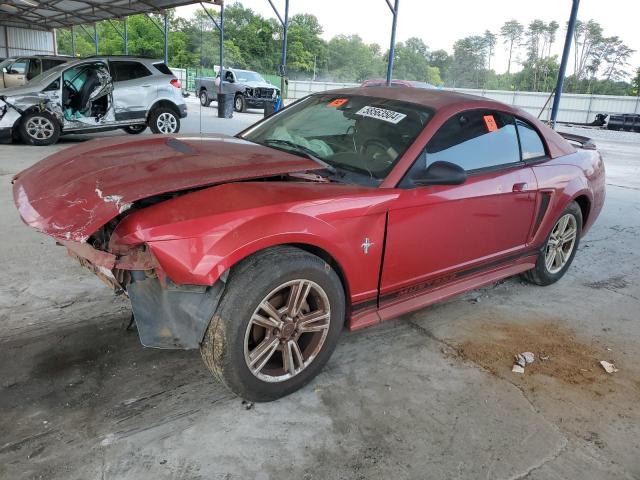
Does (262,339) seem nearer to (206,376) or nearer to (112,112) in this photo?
(206,376)

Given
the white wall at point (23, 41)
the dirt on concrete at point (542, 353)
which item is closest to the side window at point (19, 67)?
the dirt on concrete at point (542, 353)

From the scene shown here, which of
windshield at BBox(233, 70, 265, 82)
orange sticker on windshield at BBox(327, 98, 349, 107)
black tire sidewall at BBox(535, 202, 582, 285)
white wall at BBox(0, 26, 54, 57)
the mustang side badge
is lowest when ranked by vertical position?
black tire sidewall at BBox(535, 202, 582, 285)

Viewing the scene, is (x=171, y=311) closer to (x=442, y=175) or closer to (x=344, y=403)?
(x=344, y=403)

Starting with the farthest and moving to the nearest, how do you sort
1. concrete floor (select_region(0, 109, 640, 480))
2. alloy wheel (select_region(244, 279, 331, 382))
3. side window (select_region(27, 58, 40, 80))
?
side window (select_region(27, 58, 40, 80)) → alloy wheel (select_region(244, 279, 331, 382)) → concrete floor (select_region(0, 109, 640, 480))

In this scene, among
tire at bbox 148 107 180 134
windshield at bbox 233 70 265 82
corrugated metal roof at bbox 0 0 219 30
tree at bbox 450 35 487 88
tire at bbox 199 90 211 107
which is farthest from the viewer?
tree at bbox 450 35 487 88

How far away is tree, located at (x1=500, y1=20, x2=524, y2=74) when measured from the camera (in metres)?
60.8

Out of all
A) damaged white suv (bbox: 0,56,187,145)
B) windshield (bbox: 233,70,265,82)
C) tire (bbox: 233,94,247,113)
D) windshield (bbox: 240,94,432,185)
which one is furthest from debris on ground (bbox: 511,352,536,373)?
windshield (bbox: 233,70,265,82)

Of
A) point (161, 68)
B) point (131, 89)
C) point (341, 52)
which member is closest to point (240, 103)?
point (161, 68)

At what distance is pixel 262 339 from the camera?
8.11 ft

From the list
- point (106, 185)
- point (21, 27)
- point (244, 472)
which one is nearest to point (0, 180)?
point (106, 185)

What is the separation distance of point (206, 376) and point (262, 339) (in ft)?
1.48

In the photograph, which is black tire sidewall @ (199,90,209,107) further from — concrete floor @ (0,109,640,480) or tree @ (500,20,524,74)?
tree @ (500,20,524,74)

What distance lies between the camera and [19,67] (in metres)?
13.2

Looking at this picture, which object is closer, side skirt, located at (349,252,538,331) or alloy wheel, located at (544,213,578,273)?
side skirt, located at (349,252,538,331)
